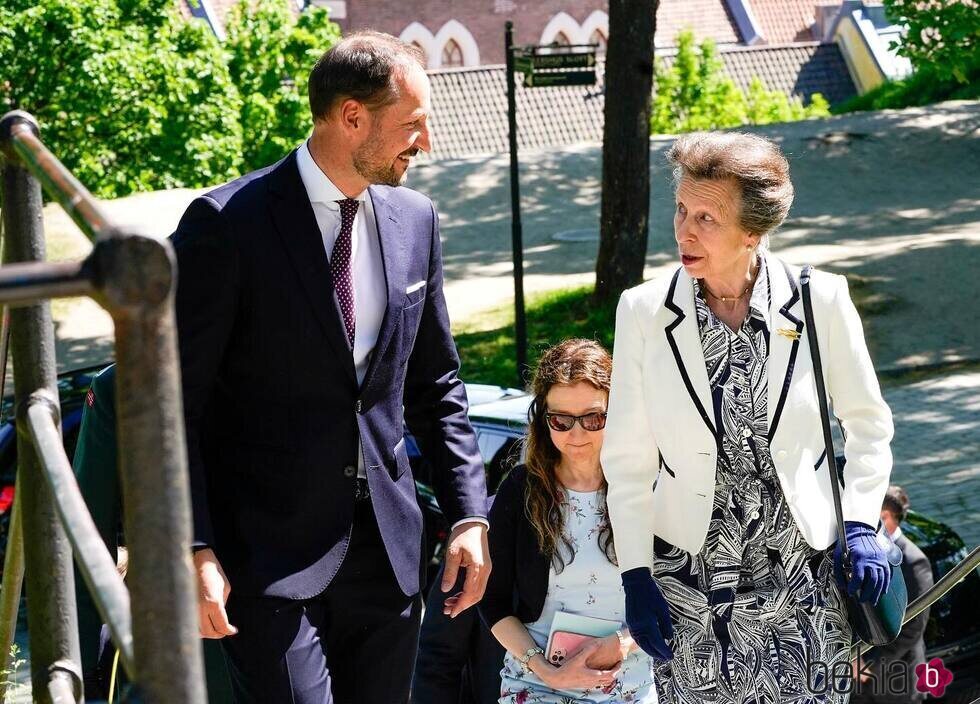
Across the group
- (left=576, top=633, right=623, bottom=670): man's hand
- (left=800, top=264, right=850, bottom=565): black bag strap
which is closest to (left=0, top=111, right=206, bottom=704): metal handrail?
(left=800, top=264, right=850, bottom=565): black bag strap

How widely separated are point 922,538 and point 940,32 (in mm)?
11062

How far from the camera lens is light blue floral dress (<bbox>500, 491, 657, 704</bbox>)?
405 centimetres

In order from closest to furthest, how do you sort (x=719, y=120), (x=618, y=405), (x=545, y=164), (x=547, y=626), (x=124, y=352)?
(x=124, y=352), (x=618, y=405), (x=547, y=626), (x=545, y=164), (x=719, y=120)

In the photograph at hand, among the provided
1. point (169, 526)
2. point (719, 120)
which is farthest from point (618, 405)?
point (719, 120)

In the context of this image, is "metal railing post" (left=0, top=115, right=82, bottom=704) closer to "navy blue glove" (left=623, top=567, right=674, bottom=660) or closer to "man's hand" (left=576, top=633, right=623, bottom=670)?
"navy blue glove" (left=623, top=567, right=674, bottom=660)

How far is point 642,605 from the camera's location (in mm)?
3416

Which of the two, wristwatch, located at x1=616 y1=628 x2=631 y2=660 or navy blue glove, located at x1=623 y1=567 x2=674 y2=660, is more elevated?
navy blue glove, located at x1=623 y1=567 x2=674 y2=660

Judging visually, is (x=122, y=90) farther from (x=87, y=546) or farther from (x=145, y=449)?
(x=145, y=449)

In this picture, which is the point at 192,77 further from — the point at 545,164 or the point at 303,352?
the point at 303,352

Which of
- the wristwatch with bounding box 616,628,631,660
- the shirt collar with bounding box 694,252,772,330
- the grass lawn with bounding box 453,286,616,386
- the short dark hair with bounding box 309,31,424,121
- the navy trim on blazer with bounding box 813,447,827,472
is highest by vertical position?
the short dark hair with bounding box 309,31,424,121

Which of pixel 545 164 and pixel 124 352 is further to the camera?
pixel 545 164

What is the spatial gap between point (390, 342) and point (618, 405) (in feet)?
1.93

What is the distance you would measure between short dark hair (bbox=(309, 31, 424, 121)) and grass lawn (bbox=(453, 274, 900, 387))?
1002 centimetres

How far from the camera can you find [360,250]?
3.53 metres
